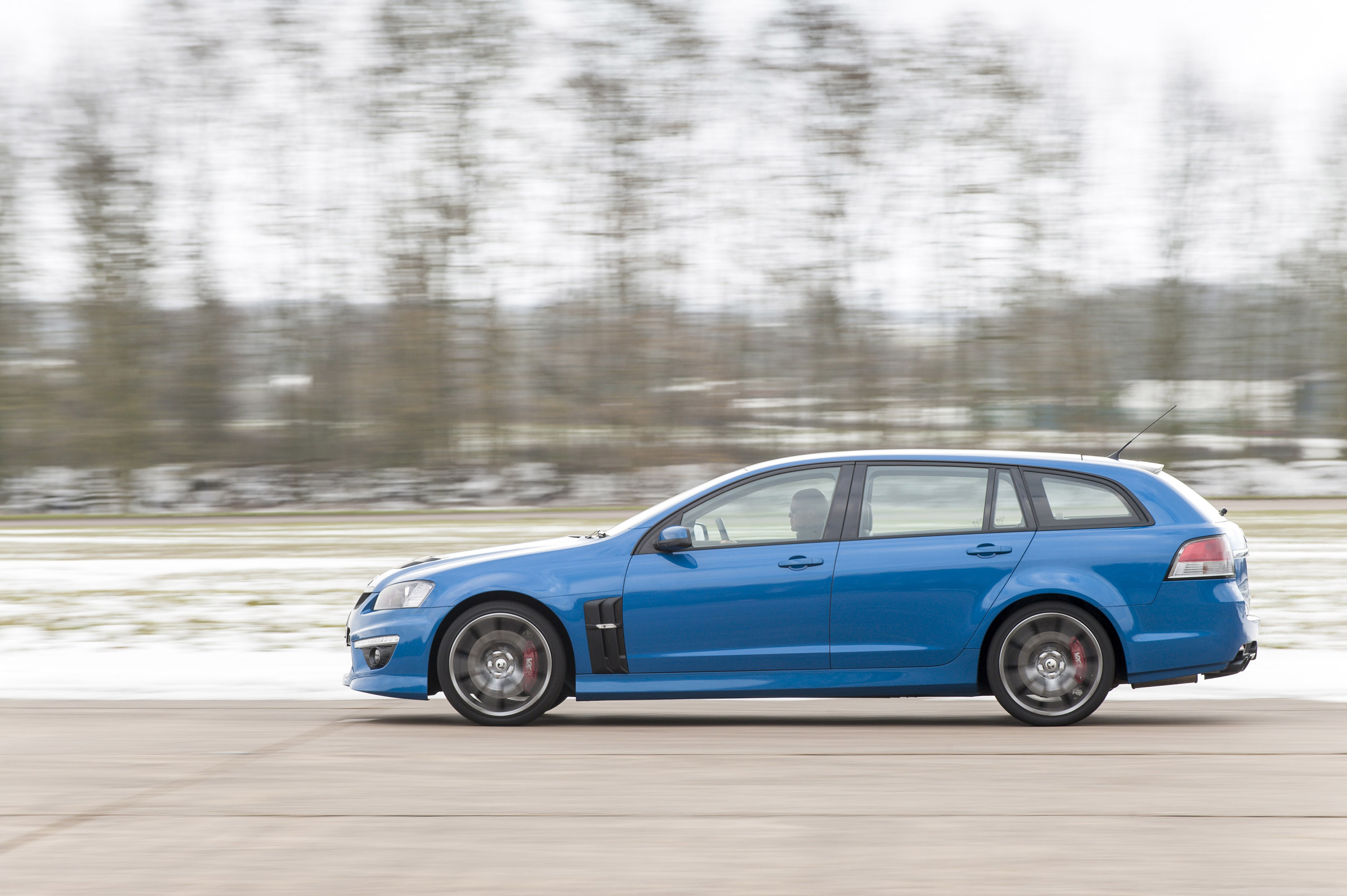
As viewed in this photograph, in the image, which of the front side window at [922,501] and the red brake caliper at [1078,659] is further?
the front side window at [922,501]

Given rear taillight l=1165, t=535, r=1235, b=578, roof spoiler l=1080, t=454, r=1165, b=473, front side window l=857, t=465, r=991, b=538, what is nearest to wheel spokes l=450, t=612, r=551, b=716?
front side window l=857, t=465, r=991, b=538

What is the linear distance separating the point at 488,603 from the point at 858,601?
1938 millimetres

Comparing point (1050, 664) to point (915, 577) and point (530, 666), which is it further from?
point (530, 666)

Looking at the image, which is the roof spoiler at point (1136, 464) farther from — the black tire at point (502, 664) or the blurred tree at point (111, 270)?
the blurred tree at point (111, 270)

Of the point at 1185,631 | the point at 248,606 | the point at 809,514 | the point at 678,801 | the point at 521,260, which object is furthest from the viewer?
the point at 521,260

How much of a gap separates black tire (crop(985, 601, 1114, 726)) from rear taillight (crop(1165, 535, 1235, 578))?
50 cm

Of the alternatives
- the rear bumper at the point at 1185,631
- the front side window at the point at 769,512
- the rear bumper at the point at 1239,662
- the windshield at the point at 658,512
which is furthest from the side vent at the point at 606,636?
the rear bumper at the point at 1239,662

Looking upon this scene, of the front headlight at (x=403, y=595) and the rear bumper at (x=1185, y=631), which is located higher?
the front headlight at (x=403, y=595)

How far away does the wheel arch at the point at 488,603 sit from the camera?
8000mm

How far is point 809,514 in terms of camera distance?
8031 millimetres

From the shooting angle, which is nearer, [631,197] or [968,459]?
[968,459]

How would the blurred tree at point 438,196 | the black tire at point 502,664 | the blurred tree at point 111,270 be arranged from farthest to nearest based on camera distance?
the blurred tree at point 111,270 < the blurred tree at point 438,196 < the black tire at point 502,664

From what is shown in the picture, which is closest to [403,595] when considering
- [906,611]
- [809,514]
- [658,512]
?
[658,512]

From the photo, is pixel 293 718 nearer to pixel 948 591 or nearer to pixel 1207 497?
pixel 948 591
